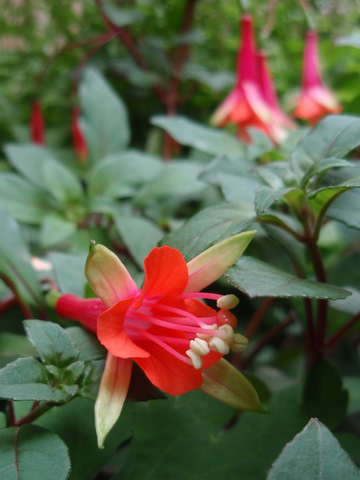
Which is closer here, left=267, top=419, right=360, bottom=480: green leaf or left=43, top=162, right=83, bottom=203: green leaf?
left=267, top=419, right=360, bottom=480: green leaf

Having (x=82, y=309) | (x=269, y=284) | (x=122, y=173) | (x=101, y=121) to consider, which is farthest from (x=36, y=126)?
(x=269, y=284)

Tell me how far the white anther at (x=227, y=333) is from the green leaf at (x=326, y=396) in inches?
6.0

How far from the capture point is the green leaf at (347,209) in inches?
13.6

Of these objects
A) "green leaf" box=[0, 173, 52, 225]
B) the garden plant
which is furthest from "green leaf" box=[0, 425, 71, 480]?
"green leaf" box=[0, 173, 52, 225]

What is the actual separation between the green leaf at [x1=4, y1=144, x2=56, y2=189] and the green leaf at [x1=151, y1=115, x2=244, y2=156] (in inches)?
7.1

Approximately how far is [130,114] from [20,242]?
0.55m

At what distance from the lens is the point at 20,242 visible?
47 cm

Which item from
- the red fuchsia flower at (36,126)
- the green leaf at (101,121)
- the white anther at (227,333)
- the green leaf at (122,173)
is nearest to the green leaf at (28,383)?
the white anther at (227,333)

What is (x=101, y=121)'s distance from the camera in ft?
2.33

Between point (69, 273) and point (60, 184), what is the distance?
0.69 feet

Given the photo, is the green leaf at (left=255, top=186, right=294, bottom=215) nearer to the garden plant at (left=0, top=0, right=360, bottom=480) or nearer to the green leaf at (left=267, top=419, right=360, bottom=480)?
the garden plant at (left=0, top=0, right=360, bottom=480)

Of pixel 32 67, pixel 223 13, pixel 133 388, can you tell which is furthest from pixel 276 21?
pixel 133 388

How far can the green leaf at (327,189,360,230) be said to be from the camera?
344 millimetres

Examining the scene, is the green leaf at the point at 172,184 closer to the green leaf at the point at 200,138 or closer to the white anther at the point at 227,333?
the green leaf at the point at 200,138
